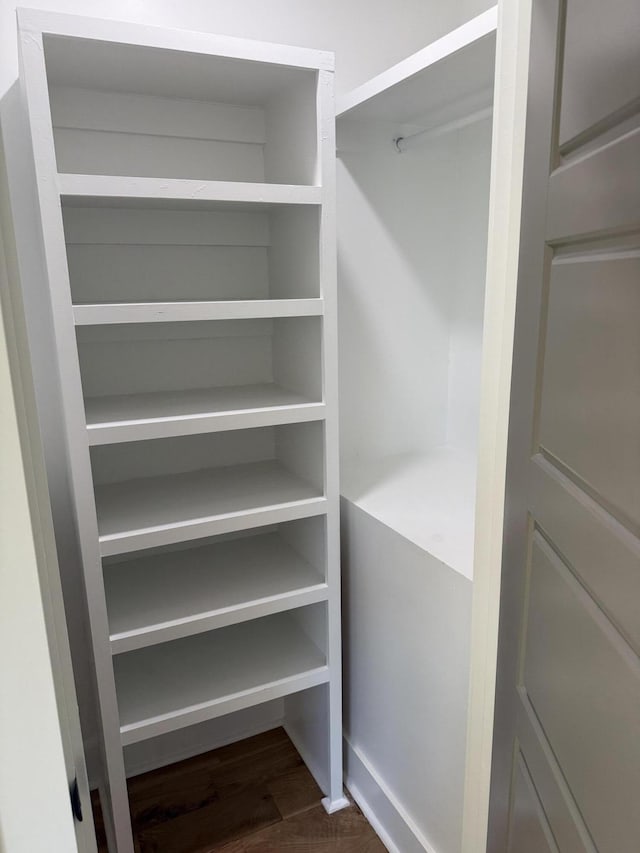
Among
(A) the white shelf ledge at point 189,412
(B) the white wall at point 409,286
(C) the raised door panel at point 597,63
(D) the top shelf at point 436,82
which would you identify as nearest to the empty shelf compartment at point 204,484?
(A) the white shelf ledge at point 189,412

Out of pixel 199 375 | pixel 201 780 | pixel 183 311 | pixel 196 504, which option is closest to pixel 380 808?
pixel 201 780

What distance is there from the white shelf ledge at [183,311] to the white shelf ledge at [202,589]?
700 mm

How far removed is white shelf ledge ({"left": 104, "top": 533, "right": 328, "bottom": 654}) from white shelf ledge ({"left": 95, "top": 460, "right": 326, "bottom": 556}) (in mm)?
204

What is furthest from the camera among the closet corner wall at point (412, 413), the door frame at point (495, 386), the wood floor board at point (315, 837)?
the wood floor board at point (315, 837)

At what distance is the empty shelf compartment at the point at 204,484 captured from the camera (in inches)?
55.9

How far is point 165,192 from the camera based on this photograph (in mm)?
1269

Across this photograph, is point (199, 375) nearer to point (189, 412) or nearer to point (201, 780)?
point (189, 412)

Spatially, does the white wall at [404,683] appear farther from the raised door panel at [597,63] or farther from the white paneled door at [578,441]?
the raised door panel at [597,63]

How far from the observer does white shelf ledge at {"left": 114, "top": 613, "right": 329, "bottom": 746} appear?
1.50 metres

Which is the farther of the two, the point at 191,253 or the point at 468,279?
the point at 468,279

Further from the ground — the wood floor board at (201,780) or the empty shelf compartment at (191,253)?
the empty shelf compartment at (191,253)

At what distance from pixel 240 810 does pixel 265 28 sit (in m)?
2.19

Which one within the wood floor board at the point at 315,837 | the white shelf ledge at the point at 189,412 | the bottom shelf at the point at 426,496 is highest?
the white shelf ledge at the point at 189,412

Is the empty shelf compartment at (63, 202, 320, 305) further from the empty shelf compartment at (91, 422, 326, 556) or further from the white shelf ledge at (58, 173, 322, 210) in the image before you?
the empty shelf compartment at (91, 422, 326, 556)
